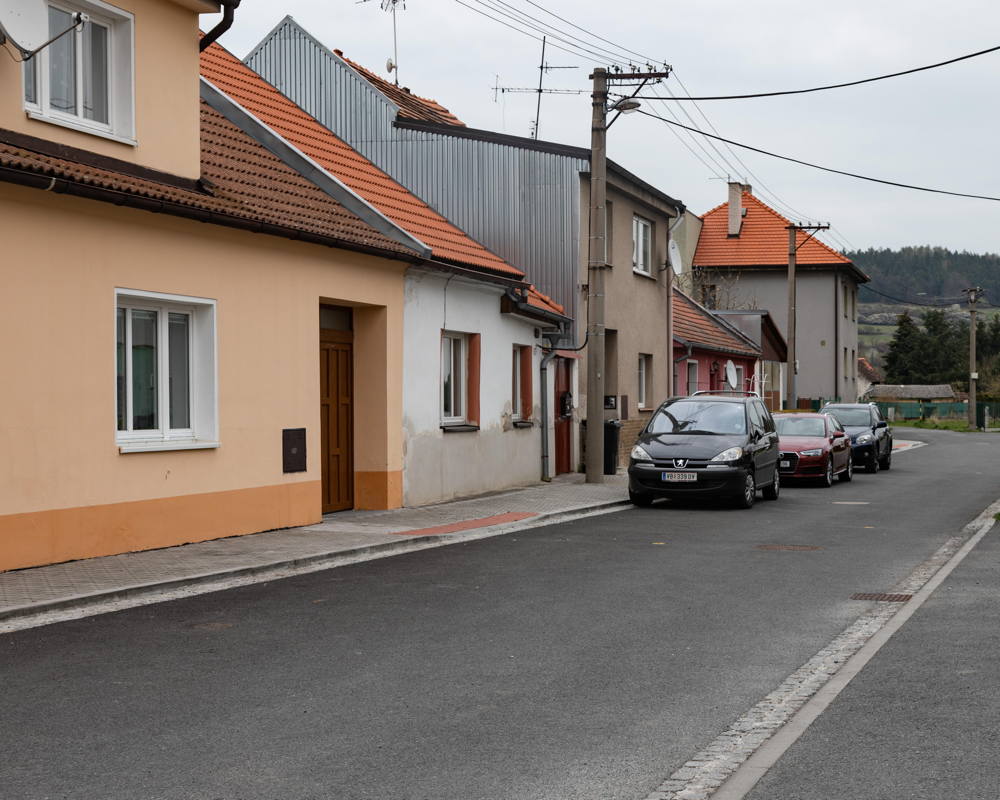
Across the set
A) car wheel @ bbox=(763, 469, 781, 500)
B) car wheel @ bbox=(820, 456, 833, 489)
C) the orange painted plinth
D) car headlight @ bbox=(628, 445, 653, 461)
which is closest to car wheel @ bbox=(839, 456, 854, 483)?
car wheel @ bbox=(820, 456, 833, 489)

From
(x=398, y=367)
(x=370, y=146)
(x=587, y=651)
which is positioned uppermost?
(x=370, y=146)

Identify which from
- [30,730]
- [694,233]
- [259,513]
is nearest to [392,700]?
[30,730]

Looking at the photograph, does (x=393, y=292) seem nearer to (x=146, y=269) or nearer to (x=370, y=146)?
(x=146, y=269)

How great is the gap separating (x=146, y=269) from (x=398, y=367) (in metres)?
5.27

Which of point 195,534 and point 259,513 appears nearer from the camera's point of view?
point 195,534

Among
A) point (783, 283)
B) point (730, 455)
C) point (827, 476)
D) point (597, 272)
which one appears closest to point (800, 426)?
point (827, 476)

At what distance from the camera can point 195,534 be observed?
13.0 meters

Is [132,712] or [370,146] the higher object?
[370,146]

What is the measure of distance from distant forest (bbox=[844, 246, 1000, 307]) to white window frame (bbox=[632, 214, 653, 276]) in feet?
472

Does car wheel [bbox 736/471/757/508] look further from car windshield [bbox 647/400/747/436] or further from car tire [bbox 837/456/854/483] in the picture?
car tire [bbox 837/456/854/483]

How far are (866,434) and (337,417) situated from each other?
53.9ft

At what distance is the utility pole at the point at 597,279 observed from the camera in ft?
71.5

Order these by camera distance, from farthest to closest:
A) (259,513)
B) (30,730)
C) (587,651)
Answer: (259,513), (587,651), (30,730)

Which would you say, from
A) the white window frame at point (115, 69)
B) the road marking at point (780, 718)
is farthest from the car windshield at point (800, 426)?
the white window frame at point (115, 69)
